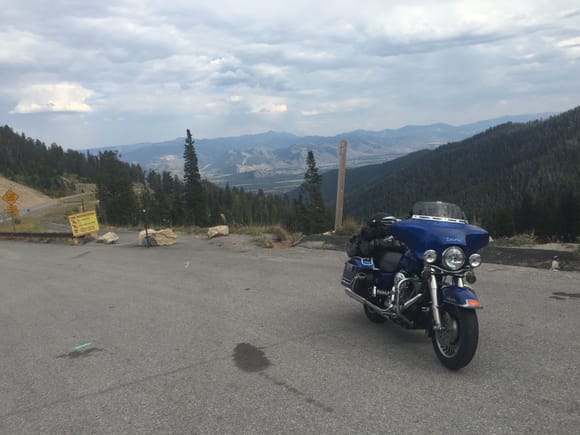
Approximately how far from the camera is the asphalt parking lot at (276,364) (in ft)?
11.0

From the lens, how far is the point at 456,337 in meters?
3.98

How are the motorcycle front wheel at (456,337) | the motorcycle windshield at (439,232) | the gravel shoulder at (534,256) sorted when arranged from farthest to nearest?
the gravel shoulder at (534,256), the motorcycle windshield at (439,232), the motorcycle front wheel at (456,337)

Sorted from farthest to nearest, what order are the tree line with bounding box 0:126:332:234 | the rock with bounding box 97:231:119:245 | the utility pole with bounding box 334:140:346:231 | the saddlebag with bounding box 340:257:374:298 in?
the tree line with bounding box 0:126:332:234, the rock with bounding box 97:231:119:245, the utility pole with bounding box 334:140:346:231, the saddlebag with bounding box 340:257:374:298

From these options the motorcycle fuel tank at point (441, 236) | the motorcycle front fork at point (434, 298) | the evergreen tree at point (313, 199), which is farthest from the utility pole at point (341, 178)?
the evergreen tree at point (313, 199)

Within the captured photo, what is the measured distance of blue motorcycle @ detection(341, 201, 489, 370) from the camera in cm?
388

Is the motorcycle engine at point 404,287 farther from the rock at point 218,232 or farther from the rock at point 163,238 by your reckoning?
the rock at point 163,238

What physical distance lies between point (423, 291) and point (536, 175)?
188m

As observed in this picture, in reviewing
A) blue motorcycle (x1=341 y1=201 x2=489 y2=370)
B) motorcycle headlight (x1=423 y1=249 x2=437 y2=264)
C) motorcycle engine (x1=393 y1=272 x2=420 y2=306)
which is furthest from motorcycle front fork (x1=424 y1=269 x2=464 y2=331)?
motorcycle engine (x1=393 y1=272 x2=420 y2=306)

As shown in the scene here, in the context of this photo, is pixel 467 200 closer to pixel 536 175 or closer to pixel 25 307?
pixel 536 175

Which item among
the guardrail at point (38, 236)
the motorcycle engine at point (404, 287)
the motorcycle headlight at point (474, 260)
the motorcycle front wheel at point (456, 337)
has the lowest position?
the guardrail at point (38, 236)

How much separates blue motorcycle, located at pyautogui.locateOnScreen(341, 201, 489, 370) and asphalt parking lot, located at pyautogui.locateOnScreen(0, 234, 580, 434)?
0.30 m

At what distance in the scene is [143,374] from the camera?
4395mm

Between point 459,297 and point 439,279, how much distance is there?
1.29 feet

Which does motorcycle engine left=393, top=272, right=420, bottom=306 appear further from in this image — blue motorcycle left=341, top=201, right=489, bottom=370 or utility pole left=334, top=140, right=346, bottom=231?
utility pole left=334, top=140, right=346, bottom=231
